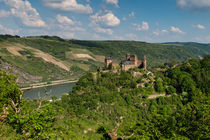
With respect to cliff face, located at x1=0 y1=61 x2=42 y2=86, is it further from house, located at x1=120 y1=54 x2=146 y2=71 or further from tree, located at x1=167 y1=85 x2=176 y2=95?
tree, located at x1=167 y1=85 x2=176 y2=95

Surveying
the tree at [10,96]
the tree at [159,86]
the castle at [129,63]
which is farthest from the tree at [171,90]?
the tree at [10,96]

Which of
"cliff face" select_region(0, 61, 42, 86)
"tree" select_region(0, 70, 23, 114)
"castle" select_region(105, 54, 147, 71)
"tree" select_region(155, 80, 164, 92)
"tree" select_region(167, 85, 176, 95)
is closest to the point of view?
"tree" select_region(0, 70, 23, 114)

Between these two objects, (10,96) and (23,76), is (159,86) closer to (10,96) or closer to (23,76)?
(10,96)

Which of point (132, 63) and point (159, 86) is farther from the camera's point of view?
point (132, 63)

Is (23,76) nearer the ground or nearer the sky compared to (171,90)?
nearer the ground

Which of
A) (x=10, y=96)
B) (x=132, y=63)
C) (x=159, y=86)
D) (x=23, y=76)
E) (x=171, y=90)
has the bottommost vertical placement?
(x=23, y=76)

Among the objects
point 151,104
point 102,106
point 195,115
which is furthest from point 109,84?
point 195,115

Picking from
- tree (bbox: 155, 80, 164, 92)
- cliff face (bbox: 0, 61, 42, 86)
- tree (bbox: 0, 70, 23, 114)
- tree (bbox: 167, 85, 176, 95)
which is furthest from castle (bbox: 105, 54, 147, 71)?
cliff face (bbox: 0, 61, 42, 86)

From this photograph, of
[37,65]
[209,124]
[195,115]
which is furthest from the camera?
[37,65]

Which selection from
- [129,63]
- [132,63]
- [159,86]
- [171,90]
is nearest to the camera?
[159,86]

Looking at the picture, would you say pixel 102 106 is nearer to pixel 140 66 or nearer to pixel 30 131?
pixel 140 66

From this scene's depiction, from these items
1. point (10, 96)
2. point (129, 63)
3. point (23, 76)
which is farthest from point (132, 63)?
point (23, 76)
